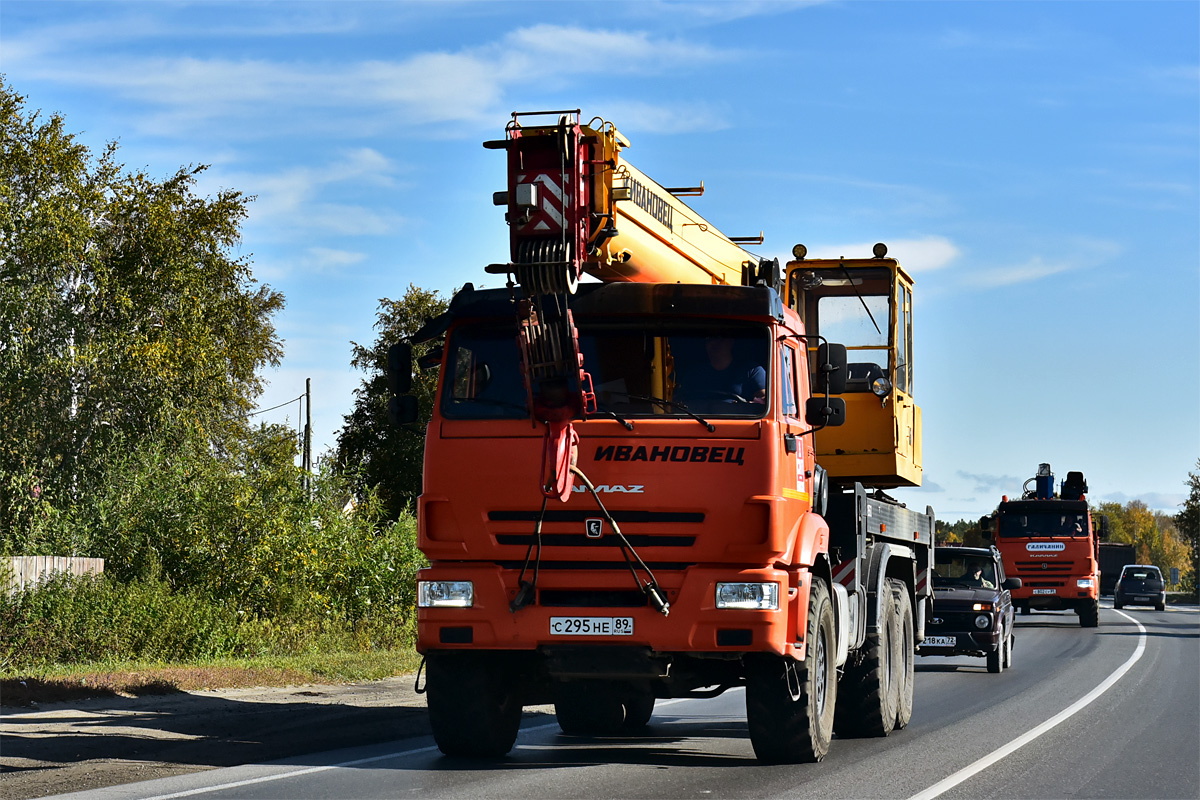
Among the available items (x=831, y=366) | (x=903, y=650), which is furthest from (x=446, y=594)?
(x=903, y=650)

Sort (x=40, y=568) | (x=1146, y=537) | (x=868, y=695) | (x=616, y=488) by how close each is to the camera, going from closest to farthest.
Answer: (x=616, y=488)
(x=868, y=695)
(x=40, y=568)
(x=1146, y=537)

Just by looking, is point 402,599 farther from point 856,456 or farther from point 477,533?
point 477,533

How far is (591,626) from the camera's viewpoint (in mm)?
9781

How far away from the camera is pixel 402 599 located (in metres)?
24.9

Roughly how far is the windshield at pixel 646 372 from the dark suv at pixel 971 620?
12560mm

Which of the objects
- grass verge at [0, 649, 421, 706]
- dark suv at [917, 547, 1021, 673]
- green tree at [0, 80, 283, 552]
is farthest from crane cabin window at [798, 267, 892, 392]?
green tree at [0, 80, 283, 552]

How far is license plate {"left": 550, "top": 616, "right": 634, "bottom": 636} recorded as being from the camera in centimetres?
974

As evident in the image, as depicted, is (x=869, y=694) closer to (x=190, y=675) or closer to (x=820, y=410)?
(x=820, y=410)

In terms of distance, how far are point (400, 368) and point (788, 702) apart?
3750mm

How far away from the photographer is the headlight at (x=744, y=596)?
9664 millimetres

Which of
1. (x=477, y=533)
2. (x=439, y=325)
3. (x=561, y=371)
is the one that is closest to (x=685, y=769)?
(x=477, y=533)

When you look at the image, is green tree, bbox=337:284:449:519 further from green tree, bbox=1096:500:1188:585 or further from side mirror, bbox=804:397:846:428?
green tree, bbox=1096:500:1188:585

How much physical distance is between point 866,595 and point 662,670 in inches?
142

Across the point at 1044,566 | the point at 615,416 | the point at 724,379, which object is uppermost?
the point at 724,379
